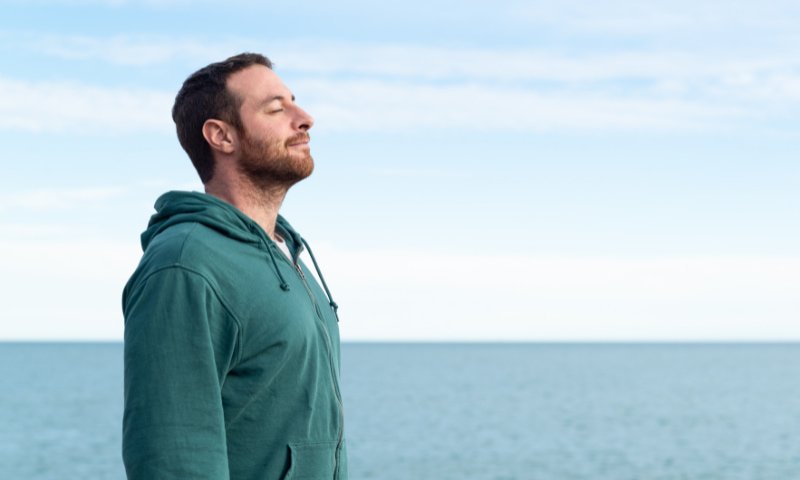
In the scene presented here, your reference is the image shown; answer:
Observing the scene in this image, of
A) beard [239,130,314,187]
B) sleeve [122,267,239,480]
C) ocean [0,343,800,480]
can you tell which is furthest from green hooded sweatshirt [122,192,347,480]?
ocean [0,343,800,480]

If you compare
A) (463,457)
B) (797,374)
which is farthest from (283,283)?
(797,374)

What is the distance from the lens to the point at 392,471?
41.3m

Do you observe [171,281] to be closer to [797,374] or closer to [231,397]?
[231,397]

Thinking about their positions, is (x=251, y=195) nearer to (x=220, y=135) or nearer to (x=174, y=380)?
(x=220, y=135)

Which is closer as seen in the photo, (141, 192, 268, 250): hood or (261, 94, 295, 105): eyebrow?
(141, 192, 268, 250): hood

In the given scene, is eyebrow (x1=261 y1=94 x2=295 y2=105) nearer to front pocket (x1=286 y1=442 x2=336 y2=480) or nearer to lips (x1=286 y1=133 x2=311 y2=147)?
lips (x1=286 y1=133 x2=311 y2=147)

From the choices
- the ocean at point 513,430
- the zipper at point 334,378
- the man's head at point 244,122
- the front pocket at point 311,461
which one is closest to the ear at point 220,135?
the man's head at point 244,122

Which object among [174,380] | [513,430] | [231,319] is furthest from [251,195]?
[513,430]

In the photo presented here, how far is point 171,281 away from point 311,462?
0.68 metres

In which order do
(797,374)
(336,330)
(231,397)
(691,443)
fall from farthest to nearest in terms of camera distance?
(797,374) → (691,443) → (336,330) → (231,397)

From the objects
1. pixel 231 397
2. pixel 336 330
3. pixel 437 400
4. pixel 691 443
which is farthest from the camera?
pixel 437 400

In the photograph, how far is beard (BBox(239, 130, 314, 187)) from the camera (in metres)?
3.17

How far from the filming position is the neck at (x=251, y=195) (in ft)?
10.6

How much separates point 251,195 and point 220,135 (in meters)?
0.21
